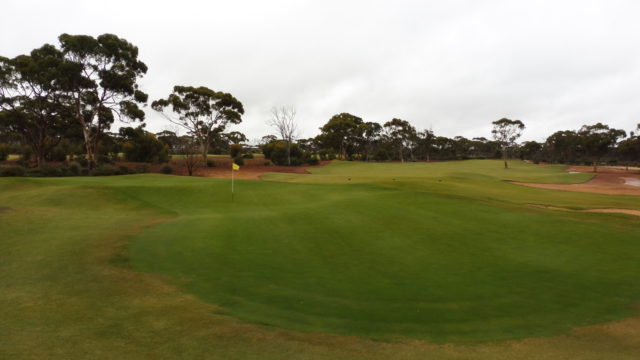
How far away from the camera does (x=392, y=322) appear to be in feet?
21.5

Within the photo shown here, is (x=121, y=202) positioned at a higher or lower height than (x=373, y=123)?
lower

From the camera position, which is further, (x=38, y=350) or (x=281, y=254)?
(x=281, y=254)

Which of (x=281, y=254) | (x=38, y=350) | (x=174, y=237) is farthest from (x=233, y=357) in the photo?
(x=174, y=237)

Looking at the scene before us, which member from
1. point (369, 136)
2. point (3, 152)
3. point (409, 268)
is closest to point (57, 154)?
point (3, 152)

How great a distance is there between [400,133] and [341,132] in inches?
869

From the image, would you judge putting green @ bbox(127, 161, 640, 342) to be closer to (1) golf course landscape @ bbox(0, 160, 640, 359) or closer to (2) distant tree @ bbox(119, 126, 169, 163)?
(1) golf course landscape @ bbox(0, 160, 640, 359)

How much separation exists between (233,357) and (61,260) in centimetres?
714

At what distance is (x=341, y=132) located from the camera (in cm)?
9644

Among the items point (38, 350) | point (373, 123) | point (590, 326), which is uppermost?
point (373, 123)

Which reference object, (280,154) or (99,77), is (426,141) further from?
(99,77)

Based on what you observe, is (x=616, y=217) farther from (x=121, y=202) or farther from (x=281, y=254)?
(x=121, y=202)

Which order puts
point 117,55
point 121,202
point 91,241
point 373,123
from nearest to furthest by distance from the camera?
point 91,241 → point 121,202 → point 117,55 → point 373,123

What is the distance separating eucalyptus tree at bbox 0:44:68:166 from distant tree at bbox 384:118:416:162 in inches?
3187

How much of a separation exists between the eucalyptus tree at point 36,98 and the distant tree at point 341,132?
196 ft
